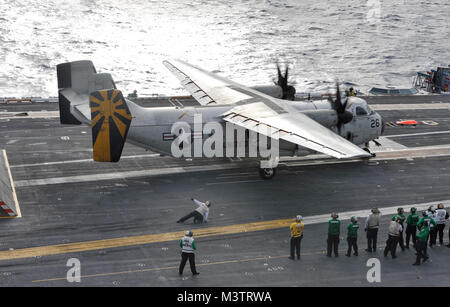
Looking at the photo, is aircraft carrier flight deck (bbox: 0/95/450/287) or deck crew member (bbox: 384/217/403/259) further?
deck crew member (bbox: 384/217/403/259)

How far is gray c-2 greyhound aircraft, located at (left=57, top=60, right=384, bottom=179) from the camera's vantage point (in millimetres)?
36562

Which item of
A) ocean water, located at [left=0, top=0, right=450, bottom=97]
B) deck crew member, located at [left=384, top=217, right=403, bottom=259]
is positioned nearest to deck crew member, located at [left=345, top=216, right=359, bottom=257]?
deck crew member, located at [left=384, top=217, right=403, bottom=259]

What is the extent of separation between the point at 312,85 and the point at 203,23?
47.0 metres

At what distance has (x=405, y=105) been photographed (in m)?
63.7

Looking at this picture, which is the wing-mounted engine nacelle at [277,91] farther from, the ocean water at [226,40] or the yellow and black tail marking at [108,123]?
the ocean water at [226,40]

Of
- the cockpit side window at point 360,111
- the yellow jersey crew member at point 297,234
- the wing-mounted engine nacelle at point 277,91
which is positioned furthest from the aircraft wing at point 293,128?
the cockpit side window at point 360,111

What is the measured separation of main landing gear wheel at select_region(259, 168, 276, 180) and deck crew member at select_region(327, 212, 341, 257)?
1135 centimetres

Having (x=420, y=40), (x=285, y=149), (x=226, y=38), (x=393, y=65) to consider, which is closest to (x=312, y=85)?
(x=393, y=65)

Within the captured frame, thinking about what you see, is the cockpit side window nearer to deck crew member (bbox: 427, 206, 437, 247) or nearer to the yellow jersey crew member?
deck crew member (bbox: 427, 206, 437, 247)

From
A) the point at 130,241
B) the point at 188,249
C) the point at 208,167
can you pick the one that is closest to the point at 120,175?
the point at 208,167

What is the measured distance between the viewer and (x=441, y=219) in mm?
30688

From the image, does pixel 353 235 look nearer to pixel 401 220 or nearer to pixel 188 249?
pixel 401 220

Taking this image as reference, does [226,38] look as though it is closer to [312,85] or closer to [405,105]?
[312,85]

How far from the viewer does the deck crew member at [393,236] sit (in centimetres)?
2889
